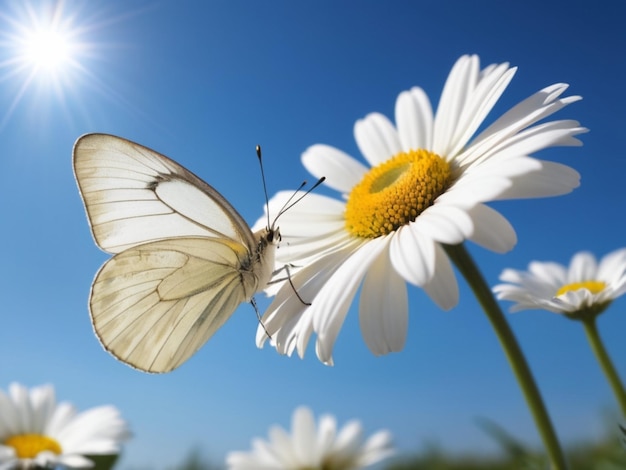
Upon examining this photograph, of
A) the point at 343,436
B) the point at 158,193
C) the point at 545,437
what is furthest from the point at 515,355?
the point at 158,193

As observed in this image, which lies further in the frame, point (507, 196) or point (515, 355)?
point (507, 196)

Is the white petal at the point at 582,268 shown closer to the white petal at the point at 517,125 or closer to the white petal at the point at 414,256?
the white petal at the point at 517,125

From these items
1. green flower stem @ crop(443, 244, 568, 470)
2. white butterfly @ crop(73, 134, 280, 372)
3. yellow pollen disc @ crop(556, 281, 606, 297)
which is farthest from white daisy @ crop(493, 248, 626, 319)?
white butterfly @ crop(73, 134, 280, 372)

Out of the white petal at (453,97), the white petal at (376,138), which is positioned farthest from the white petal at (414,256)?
the white petal at (376,138)

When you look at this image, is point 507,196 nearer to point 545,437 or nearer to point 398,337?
point 398,337

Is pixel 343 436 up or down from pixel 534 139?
down
